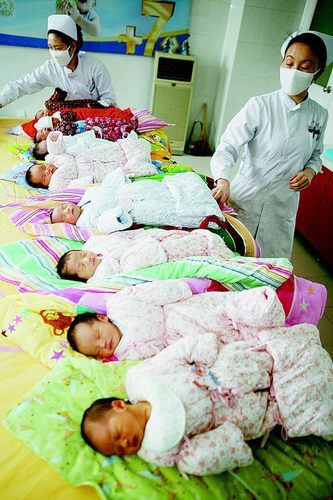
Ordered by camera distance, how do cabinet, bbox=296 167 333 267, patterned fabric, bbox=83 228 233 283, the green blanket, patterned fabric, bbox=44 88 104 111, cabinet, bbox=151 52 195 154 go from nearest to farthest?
the green blanket, patterned fabric, bbox=83 228 233 283, cabinet, bbox=296 167 333 267, patterned fabric, bbox=44 88 104 111, cabinet, bbox=151 52 195 154

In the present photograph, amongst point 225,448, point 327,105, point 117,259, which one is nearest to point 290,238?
point 117,259

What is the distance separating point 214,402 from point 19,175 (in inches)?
82.7

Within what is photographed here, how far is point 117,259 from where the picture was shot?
1607 mm

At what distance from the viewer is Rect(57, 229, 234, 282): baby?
1539 millimetres

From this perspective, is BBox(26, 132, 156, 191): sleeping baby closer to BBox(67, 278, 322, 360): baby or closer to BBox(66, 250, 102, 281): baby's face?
BBox(66, 250, 102, 281): baby's face

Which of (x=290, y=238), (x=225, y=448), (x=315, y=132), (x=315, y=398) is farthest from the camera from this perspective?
(x=290, y=238)

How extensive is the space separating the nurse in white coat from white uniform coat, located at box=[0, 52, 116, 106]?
1583 millimetres

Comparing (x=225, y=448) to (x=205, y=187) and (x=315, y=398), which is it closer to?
(x=315, y=398)

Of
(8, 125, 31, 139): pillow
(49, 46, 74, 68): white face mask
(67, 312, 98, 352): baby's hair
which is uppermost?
(49, 46, 74, 68): white face mask

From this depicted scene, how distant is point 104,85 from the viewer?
324 centimetres

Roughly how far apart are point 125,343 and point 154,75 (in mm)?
3917

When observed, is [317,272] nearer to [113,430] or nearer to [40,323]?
[40,323]

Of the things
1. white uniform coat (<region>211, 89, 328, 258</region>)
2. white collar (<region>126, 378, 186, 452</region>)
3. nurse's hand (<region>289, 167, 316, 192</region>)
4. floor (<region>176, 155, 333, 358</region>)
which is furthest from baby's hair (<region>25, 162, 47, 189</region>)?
floor (<region>176, 155, 333, 358</region>)

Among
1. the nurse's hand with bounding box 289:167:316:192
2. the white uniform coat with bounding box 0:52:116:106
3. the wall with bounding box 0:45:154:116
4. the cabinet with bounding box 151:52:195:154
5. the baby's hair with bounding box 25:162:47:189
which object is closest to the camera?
the nurse's hand with bounding box 289:167:316:192
